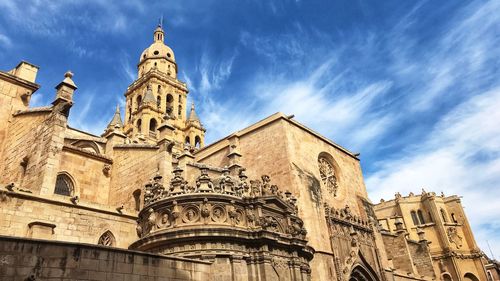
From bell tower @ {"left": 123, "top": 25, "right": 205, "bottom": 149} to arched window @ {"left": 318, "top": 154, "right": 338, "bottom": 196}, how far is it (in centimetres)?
2353

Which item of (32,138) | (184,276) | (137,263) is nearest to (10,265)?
(137,263)

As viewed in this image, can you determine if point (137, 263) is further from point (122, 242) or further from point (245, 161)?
point (245, 161)

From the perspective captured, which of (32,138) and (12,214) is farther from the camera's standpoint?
(32,138)

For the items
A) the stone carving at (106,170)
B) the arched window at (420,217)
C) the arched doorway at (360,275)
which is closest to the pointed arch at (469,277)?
the arched window at (420,217)

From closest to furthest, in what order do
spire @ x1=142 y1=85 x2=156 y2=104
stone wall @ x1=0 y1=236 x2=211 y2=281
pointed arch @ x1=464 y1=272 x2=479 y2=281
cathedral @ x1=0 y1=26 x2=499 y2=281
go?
1. stone wall @ x1=0 y1=236 x2=211 y2=281
2. cathedral @ x1=0 y1=26 x2=499 y2=281
3. pointed arch @ x1=464 y1=272 x2=479 y2=281
4. spire @ x1=142 y1=85 x2=156 y2=104

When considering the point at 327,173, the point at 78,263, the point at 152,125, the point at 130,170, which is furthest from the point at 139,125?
the point at 78,263

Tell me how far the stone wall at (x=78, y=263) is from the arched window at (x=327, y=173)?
533 inches

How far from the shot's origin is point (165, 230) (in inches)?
419

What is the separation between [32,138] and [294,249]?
468 inches

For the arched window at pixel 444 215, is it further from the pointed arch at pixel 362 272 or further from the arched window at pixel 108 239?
the arched window at pixel 108 239

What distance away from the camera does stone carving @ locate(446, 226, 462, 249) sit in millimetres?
40562

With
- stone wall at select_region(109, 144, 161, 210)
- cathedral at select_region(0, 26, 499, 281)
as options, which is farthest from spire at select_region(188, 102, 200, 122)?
stone wall at select_region(109, 144, 161, 210)

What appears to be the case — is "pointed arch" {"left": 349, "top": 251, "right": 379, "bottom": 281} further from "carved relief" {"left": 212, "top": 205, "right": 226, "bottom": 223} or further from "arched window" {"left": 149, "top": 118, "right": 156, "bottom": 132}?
"arched window" {"left": 149, "top": 118, "right": 156, "bottom": 132}

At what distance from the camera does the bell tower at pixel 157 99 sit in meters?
43.2
